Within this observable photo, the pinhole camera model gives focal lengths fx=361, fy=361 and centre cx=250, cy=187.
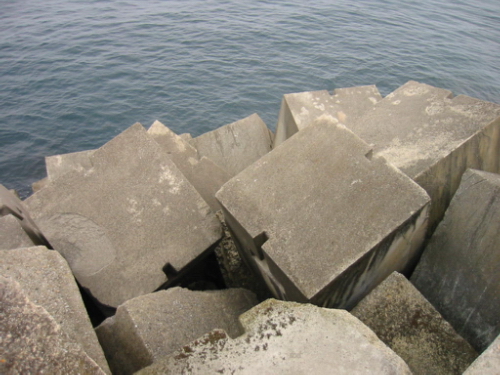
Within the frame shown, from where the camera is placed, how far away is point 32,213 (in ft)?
9.84

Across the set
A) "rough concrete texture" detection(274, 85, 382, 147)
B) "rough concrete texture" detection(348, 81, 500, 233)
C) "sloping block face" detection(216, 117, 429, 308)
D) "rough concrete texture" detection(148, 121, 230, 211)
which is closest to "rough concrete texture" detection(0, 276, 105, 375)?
"sloping block face" detection(216, 117, 429, 308)

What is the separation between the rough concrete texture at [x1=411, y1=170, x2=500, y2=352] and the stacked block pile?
10mm

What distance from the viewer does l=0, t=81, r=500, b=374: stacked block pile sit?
1.65 meters

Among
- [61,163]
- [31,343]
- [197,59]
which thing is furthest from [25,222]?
[197,59]

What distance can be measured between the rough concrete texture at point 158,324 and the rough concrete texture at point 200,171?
4.48ft

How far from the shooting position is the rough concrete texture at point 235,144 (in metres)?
5.28

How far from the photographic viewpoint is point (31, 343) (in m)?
1.30

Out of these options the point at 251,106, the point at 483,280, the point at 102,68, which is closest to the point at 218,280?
the point at 483,280

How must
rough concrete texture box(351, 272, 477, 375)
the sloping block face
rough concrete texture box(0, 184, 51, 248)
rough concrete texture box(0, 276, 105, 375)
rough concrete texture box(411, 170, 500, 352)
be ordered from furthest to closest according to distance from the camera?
rough concrete texture box(0, 184, 51, 248) → rough concrete texture box(411, 170, 500, 352) → the sloping block face → rough concrete texture box(351, 272, 477, 375) → rough concrete texture box(0, 276, 105, 375)

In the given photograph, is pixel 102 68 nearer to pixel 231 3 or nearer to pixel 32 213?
pixel 231 3

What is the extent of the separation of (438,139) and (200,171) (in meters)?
2.38

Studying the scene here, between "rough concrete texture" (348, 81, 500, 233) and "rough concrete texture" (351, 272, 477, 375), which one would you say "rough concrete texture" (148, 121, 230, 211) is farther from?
"rough concrete texture" (351, 272, 477, 375)

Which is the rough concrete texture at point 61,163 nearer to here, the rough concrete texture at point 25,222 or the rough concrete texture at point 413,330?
the rough concrete texture at point 25,222

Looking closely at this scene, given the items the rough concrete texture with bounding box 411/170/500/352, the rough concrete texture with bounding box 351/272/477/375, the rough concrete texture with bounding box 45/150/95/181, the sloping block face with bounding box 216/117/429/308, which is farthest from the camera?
the rough concrete texture with bounding box 45/150/95/181
